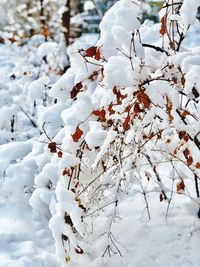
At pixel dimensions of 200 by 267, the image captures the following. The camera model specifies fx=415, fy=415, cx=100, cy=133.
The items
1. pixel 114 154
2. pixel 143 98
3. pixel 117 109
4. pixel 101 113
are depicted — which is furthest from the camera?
pixel 114 154

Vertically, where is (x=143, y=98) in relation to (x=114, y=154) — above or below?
above

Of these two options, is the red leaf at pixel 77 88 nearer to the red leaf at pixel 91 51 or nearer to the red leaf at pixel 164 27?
the red leaf at pixel 91 51

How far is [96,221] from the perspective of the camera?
2.98 meters

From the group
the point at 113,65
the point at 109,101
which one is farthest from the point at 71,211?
the point at 113,65

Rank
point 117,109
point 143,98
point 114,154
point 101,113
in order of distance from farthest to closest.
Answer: point 114,154
point 101,113
point 117,109
point 143,98

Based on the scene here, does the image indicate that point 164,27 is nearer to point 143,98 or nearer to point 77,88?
point 143,98

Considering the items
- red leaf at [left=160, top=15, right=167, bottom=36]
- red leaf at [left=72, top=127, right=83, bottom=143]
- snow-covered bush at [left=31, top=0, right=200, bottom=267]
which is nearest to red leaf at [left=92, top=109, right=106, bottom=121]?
snow-covered bush at [left=31, top=0, right=200, bottom=267]

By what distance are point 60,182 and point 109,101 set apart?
0.59 m

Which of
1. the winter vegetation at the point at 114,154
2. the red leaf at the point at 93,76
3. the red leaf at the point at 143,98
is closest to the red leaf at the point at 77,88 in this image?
the winter vegetation at the point at 114,154

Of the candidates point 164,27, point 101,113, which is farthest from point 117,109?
point 164,27

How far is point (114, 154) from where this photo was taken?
232 centimetres

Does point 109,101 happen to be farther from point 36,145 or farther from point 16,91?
point 16,91

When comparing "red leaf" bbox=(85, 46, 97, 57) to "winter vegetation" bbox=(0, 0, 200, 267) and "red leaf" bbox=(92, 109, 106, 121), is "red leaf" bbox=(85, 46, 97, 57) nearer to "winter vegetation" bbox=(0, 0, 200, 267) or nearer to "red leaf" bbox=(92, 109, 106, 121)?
"winter vegetation" bbox=(0, 0, 200, 267)

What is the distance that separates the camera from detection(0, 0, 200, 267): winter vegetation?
1988mm
